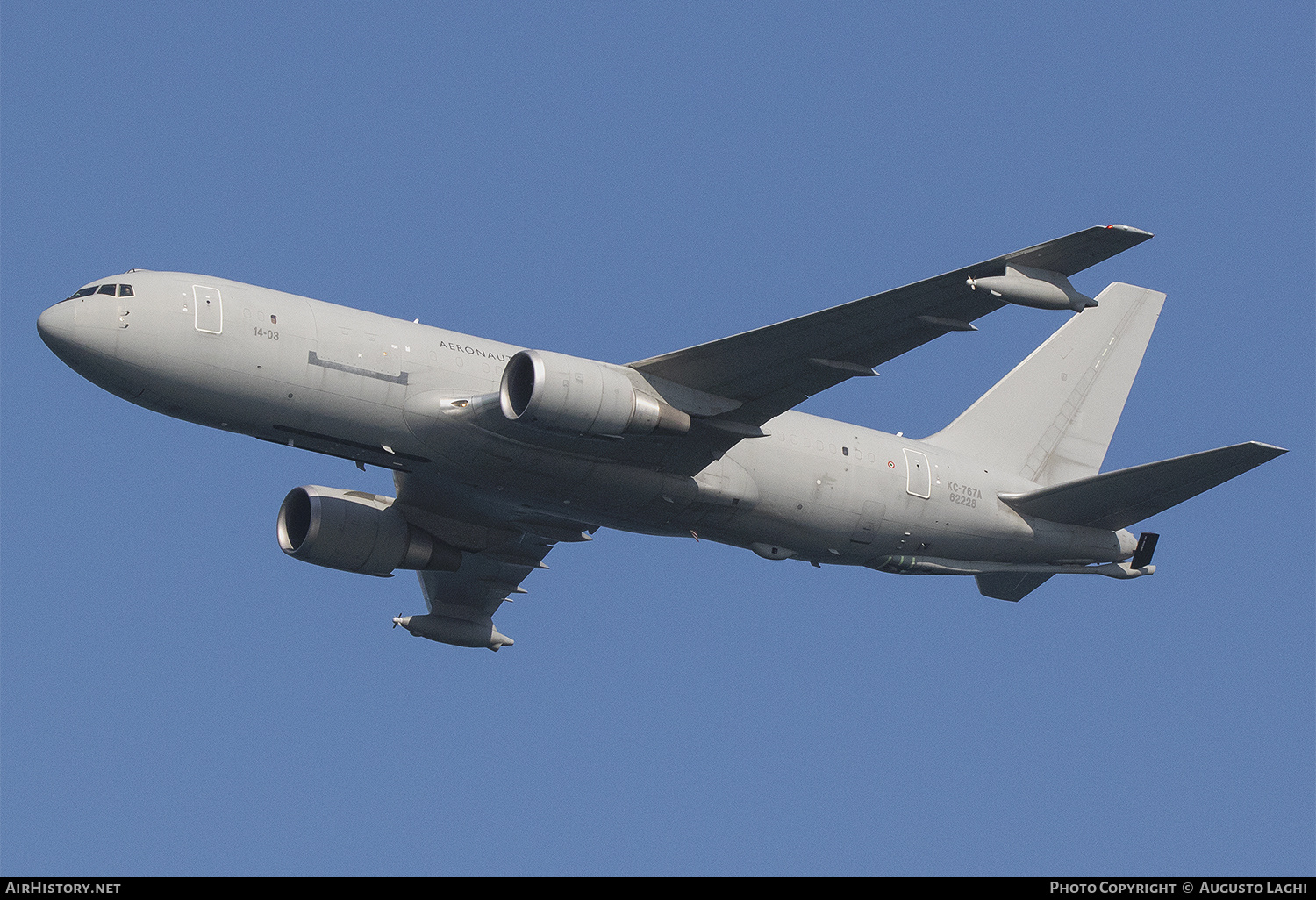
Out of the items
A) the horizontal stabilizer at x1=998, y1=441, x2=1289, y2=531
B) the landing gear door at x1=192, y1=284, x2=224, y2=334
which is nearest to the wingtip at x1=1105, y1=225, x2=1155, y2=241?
the horizontal stabilizer at x1=998, y1=441, x2=1289, y2=531

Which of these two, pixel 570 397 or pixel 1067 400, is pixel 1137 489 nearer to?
pixel 1067 400

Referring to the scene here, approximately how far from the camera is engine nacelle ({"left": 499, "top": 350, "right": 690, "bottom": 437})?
3133 cm

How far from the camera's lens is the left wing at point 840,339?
30938 millimetres

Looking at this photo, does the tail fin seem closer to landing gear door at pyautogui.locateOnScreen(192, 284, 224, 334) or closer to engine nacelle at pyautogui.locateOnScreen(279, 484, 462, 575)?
engine nacelle at pyautogui.locateOnScreen(279, 484, 462, 575)

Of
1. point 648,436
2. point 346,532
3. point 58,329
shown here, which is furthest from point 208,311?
point 648,436

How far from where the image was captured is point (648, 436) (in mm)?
33188

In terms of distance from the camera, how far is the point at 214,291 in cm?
3216

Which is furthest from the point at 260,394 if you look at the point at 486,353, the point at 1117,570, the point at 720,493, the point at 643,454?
the point at 1117,570

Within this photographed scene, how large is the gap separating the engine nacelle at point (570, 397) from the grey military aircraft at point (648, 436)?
2.1 inches

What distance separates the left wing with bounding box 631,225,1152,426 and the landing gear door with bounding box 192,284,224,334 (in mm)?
8825

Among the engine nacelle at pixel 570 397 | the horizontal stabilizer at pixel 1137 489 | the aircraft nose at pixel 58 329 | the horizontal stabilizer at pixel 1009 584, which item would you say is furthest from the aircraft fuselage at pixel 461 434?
the horizontal stabilizer at pixel 1009 584

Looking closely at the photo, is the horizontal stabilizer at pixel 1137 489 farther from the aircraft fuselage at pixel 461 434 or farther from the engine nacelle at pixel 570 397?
the engine nacelle at pixel 570 397

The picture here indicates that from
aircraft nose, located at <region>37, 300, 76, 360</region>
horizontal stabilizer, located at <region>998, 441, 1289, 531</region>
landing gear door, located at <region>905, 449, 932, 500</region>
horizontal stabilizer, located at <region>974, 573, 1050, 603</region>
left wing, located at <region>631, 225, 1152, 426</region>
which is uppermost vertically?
aircraft nose, located at <region>37, 300, 76, 360</region>

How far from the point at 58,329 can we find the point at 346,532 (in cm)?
996
